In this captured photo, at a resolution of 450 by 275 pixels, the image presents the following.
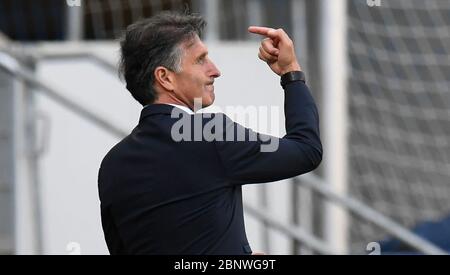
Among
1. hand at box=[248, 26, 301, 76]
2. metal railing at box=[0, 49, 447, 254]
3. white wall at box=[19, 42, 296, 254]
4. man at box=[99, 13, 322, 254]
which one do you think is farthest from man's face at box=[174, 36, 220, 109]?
white wall at box=[19, 42, 296, 254]

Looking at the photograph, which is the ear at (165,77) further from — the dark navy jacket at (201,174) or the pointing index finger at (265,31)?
the pointing index finger at (265,31)

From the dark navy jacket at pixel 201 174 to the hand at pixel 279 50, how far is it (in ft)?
0.17

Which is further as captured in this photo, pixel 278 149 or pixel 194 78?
pixel 194 78

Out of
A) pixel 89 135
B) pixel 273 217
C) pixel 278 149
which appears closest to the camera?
pixel 278 149

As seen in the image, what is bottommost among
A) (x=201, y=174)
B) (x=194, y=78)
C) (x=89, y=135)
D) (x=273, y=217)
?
(x=273, y=217)

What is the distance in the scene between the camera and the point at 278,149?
2.34 meters

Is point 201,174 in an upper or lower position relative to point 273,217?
upper

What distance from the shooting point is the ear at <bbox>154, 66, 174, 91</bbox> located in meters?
2.45

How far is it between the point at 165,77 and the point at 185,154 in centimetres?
18

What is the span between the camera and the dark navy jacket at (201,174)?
235cm

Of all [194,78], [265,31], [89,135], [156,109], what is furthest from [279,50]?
[89,135]

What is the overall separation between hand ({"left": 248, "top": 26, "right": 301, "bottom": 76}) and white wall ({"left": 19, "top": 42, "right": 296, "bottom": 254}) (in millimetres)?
1951

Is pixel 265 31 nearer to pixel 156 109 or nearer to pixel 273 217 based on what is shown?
pixel 156 109

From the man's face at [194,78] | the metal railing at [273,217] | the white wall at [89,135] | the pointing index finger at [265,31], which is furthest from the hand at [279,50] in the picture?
the white wall at [89,135]
